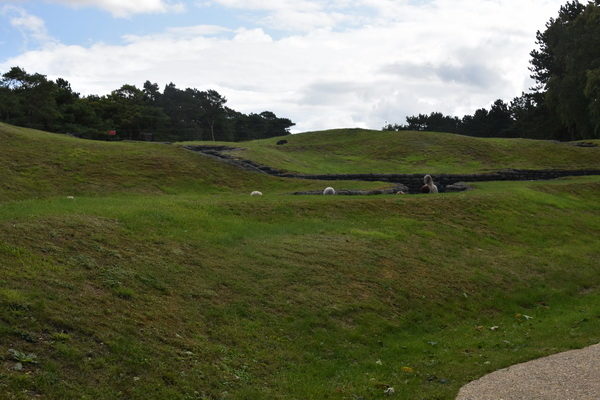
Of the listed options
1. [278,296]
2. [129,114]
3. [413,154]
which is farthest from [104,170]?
[129,114]

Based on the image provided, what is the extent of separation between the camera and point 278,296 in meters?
14.2

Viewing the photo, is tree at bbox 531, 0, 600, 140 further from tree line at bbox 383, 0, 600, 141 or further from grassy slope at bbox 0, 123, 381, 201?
grassy slope at bbox 0, 123, 381, 201

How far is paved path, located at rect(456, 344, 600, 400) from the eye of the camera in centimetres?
973

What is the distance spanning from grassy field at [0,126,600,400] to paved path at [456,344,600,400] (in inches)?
21.2

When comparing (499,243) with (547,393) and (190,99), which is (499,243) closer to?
(547,393)

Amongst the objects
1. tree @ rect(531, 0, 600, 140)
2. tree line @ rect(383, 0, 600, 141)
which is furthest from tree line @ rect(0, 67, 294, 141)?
tree @ rect(531, 0, 600, 140)

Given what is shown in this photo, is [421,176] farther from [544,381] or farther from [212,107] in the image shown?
[212,107]

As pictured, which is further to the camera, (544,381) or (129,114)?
(129,114)

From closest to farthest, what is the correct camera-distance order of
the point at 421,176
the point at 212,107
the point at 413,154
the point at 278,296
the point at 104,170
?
the point at 278,296
the point at 104,170
the point at 421,176
the point at 413,154
the point at 212,107

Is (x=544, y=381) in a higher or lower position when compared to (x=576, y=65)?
lower

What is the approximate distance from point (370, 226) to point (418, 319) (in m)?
7.19

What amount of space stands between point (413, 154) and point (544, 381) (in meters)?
42.4

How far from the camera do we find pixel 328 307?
561 inches

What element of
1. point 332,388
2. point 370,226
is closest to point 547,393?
point 332,388
